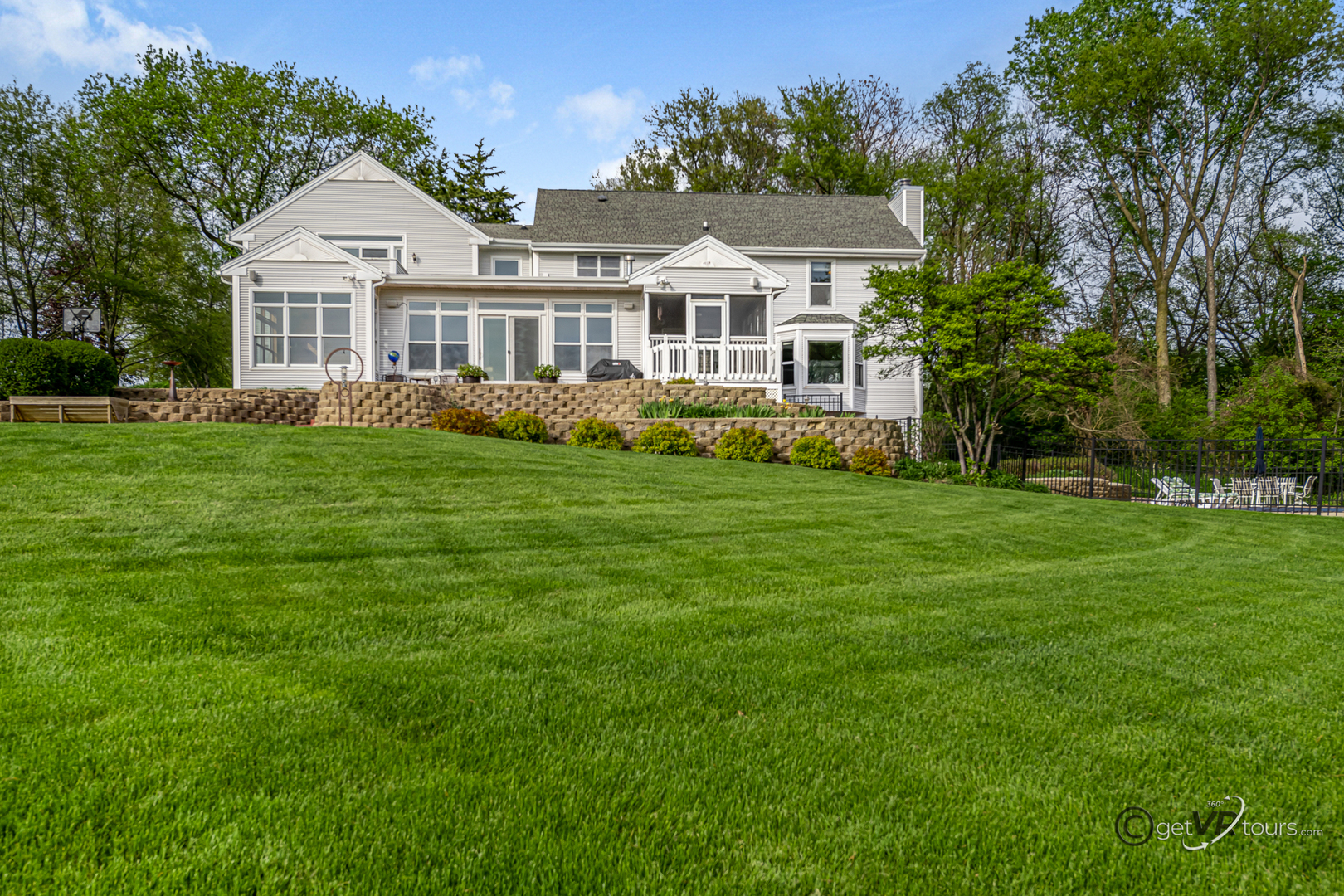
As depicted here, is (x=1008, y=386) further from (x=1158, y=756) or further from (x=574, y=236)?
(x=1158, y=756)

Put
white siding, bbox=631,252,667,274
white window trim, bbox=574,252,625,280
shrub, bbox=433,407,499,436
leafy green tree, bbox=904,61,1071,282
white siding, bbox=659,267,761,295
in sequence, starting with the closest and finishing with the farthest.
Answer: shrub, bbox=433,407,499,436 → white siding, bbox=659,267,761,295 → white window trim, bbox=574,252,625,280 → white siding, bbox=631,252,667,274 → leafy green tree, bbox=904,61,1071,282

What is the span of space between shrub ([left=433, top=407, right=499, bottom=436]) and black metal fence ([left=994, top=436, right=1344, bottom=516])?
37.4 feet

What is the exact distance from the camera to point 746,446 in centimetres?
1369

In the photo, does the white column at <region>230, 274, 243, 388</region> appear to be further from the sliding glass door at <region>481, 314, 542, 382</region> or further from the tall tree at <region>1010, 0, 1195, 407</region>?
the tall tree at <region>1010, 0, 1195, 407</region>

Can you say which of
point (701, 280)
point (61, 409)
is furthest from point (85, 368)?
point (701, 280)

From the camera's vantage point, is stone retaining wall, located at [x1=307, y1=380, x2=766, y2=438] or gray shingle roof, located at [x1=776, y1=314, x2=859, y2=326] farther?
gray shingle roof, located at [x1=776, y1=314, x2=859, y2=326]

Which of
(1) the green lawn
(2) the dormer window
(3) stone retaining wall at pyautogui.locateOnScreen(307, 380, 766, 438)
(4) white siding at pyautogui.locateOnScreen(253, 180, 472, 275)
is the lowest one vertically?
(1) the green lawn

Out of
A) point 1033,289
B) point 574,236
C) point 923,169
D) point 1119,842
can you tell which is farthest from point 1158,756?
point 923,169

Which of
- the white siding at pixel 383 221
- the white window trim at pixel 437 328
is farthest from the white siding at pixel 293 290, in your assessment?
the white siding at pixel 383 221

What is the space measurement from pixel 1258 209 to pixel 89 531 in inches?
1338

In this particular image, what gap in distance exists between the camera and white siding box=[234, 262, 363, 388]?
1717 cm

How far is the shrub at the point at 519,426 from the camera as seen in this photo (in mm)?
13938

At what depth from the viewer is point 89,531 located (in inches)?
196

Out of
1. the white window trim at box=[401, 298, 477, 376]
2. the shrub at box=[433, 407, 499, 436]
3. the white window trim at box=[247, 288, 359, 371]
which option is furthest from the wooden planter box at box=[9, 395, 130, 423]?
the white window trim at box=[401, 298, 477, 376]
